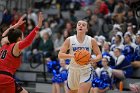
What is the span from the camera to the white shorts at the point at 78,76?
357 inches

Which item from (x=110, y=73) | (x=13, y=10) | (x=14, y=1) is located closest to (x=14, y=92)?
(x=110, y=73)

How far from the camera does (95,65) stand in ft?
42.6

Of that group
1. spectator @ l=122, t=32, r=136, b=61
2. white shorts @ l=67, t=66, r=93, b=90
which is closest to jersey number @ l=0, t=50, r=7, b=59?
white shorts @ l=67, t=66, r=93, b=90

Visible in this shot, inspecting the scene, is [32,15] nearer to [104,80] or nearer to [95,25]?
[95,25]

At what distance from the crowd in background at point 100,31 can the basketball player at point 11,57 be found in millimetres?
4530

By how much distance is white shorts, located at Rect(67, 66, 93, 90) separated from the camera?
9.06 m

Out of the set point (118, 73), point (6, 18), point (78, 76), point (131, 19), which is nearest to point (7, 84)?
point (78, 76)

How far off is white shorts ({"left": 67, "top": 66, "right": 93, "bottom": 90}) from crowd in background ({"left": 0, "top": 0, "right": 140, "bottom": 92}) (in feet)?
12.7

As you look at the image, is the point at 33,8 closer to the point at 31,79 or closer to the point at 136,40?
the point at 31,79

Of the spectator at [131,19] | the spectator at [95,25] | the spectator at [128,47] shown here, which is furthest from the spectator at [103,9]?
the spectator at [128,47]

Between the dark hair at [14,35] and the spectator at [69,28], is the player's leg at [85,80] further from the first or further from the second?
the spectator at [69,28]

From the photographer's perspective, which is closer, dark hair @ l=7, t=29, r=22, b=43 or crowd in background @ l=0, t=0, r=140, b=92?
dark hair @ l=7, t=29, r=22, b=43

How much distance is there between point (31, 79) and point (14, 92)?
711 cm

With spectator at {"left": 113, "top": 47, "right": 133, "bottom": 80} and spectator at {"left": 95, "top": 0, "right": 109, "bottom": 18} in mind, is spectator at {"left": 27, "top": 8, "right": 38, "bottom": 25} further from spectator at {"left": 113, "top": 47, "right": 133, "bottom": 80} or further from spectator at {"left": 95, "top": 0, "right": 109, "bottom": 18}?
spectator at {"left": 113, "top": 47, "right": 133, "bottom": 80}
